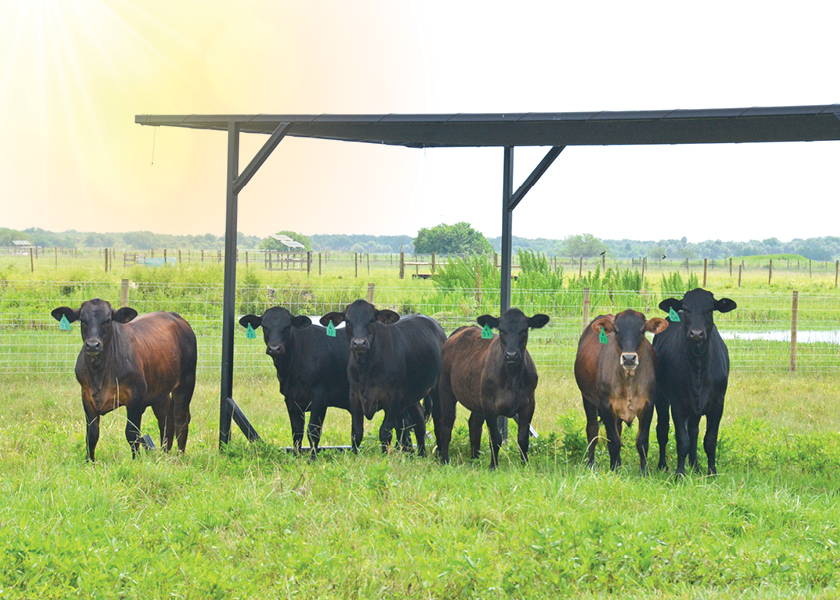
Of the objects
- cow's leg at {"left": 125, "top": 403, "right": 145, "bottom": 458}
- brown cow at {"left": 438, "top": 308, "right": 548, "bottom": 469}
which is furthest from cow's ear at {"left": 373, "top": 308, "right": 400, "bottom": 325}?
cow's leg at {"left": 125, "top": 403, "right": 145, "bottom": 458}

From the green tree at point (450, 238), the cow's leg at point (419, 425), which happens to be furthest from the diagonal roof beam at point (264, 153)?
the green tree at point (450, 238)

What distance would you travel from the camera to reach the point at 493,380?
27.0 ft

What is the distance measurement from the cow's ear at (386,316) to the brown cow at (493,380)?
0.79 m

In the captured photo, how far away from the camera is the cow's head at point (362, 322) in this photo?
840 centimetres

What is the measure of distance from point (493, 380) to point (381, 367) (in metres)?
1.33

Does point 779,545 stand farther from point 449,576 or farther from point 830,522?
point 449,576

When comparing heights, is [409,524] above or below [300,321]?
below

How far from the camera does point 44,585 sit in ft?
16.8

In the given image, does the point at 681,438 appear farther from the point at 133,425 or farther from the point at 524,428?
the point at 133,425

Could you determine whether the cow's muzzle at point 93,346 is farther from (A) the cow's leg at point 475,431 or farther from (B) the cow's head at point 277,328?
(A) the cow's leg at point 475,431

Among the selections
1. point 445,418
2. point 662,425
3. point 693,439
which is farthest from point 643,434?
point 445,418

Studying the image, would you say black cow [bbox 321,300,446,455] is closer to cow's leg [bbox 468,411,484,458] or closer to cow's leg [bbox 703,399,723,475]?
cow's leg [bbox 468,411,484,458]

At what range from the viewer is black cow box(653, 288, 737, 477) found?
7941 mm

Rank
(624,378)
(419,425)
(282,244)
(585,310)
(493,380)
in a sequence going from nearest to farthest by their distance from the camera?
(624,378) → (493,380) → (419,425) → (585,310) → (282,244)
